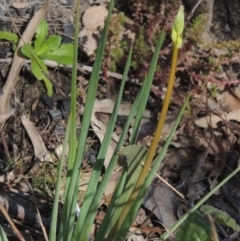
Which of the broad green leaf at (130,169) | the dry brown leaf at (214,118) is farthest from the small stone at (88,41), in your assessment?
the broad green leaf at (130,169)

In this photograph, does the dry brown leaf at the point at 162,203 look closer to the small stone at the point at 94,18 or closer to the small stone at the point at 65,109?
the small stone at the point at 65,109

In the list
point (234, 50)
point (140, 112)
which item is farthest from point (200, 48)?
point (140, 112)

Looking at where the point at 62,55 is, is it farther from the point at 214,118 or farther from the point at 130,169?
the point at 130,169

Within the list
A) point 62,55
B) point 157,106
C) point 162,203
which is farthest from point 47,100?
point 162,203

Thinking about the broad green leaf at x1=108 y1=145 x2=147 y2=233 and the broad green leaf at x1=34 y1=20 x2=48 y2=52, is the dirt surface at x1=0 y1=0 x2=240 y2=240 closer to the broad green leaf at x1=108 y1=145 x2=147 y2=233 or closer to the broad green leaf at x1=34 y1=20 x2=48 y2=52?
the broad green leaf at x1=34 y1=20 x2=48 y2=52

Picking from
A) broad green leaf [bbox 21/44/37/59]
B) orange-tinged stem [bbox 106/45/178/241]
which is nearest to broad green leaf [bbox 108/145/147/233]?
orange-tinged stem [bbox 106/45/178/241]

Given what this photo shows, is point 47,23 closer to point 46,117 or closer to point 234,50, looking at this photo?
point 46,117
